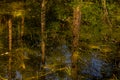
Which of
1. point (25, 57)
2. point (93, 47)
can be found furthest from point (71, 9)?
point (25, 57)

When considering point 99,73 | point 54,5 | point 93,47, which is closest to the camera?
point 99,73

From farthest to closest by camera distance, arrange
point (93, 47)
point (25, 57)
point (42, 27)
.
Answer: point (42, 27) < point (93, 47) < point (25, 57)

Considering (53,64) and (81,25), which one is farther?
(81,25)

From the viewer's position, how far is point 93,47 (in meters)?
10.4

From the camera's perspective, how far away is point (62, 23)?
526 inches

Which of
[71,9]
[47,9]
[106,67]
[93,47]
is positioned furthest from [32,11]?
[106,67]

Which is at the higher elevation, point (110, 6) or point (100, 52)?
point (110, 6)

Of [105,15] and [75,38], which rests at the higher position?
[105,15]

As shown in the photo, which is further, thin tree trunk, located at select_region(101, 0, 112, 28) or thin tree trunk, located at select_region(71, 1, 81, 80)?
thin tree trunk, located at select_region(101, 0, 112, 28)

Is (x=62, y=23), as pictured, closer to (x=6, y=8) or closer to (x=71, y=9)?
(x=71, y=9)

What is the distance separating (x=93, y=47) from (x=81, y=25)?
2626 millimetres

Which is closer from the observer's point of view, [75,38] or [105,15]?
[75,38]

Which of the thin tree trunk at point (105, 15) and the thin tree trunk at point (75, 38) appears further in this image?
the thin tree trunk at point (105, 15)

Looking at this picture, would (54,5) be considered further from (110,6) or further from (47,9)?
(110,6)
